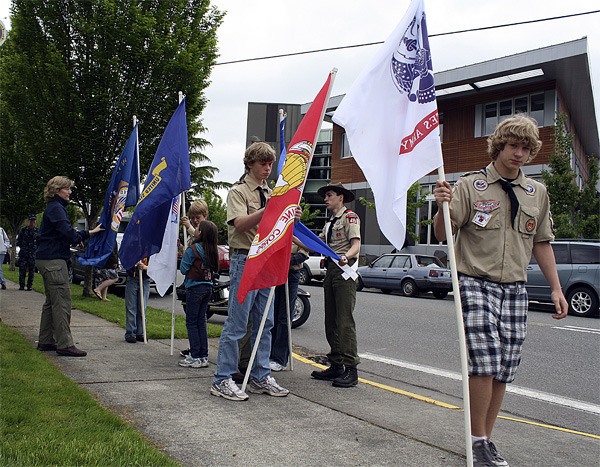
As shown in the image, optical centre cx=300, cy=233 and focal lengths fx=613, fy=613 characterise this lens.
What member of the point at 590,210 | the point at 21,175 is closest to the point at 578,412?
the point at 590,210

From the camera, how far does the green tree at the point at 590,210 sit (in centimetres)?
1958

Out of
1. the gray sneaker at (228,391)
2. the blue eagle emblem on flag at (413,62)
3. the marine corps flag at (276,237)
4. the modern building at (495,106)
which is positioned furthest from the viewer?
the modern building at (495,106)

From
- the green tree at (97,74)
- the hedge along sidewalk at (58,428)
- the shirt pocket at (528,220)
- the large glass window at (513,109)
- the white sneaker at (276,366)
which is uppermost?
the large glass window at (513,109)

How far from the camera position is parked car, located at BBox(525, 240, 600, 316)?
48.7 feet

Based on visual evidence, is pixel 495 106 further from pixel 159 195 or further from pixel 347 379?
pixel 347 379

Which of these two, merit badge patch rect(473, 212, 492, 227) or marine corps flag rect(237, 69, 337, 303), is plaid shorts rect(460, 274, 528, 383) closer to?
merit badge patch rect(473, 212, 492, 227)

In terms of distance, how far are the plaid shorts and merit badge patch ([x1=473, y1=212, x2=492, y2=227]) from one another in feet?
1.11

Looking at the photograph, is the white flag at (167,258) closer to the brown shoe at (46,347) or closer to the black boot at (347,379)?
the brown shoe at (46,347)

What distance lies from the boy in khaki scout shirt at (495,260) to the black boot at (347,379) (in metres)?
2.11


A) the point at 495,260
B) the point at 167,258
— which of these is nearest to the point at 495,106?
the point at 167,258

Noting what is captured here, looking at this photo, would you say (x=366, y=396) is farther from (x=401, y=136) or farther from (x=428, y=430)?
(x=401, y=136)

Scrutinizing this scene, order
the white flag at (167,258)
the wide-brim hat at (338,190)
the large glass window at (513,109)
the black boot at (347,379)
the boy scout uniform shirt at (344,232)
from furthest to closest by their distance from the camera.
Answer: the large glass window at (513,109), the white flag at (167,258), the wide-brim hat at (338,190), the boy scout uniform shirt at (344,232), the black boot at (347,379)

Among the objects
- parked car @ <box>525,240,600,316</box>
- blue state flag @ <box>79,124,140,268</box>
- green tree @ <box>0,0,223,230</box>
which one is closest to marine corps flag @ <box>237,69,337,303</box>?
blue state flag @ <box>79,124,140,268</box>

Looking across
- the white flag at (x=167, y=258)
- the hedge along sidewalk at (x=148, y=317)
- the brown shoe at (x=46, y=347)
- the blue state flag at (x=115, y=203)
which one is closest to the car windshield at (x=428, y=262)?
the hedge along sidewalk at (x=148, y=317)
